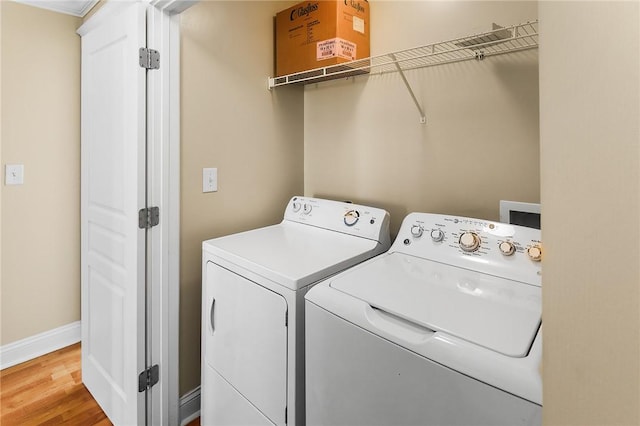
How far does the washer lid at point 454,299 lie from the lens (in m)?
0.85

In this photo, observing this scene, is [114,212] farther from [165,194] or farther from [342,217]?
[342,217]

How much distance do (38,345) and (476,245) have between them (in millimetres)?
2727

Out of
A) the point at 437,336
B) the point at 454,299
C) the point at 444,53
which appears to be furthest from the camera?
the point at 444,53

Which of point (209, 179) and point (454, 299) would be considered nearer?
point (454, 299)

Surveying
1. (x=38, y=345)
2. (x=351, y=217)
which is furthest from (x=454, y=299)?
(x=38, y=345)

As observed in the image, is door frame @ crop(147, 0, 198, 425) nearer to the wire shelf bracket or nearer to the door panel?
the door panel

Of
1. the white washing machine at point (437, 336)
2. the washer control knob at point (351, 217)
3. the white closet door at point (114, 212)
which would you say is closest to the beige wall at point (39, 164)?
the white closet door at point (114, 212)

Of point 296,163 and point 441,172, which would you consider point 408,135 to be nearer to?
point 441,172

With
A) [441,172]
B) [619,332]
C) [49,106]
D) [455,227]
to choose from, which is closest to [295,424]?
[455,227]

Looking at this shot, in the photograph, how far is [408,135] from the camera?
1.79 metres

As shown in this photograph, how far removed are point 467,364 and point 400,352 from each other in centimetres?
16

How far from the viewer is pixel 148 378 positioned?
1.63m

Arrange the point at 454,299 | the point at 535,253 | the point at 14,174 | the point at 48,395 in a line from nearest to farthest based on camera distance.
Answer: the point at 454,299, the point at 535,253, the point at 48,395, the point at 14,174

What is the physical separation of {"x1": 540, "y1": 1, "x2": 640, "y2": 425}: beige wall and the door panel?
91 cm
